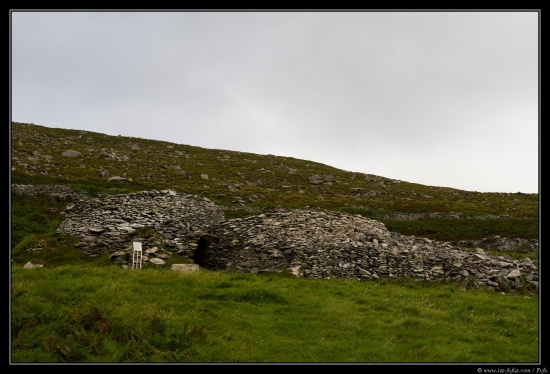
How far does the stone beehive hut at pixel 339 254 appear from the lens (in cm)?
2328

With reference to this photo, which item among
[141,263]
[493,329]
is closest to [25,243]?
[141,263]

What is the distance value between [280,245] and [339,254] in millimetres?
3702

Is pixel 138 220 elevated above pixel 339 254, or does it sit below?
above

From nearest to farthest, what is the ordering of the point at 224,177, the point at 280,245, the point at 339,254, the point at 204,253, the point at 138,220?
the point at 339,254
the point at 280,245
the point at 138,220
the point at 204,253
the point at 224,177

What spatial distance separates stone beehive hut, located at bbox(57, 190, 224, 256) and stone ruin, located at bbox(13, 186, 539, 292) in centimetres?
6

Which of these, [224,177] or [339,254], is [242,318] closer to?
[339,254]

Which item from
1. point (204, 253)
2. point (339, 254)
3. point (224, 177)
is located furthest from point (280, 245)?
point (224, 177)

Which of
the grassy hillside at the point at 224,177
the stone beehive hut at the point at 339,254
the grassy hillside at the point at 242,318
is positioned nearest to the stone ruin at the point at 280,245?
the stone beehive hut at the point at 339,254

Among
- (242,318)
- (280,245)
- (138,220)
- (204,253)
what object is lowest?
(242,318)

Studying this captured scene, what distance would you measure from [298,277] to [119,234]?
12.0 m

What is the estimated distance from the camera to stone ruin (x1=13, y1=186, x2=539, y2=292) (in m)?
A: 23.5

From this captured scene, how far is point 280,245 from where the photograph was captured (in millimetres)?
26016

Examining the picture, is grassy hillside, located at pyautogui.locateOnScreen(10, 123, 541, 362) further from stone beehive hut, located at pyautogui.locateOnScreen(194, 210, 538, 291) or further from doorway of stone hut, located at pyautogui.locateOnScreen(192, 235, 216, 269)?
doorway of stone hut, located at pyautogui.locateOnScreen(192, 235, 216, 269)

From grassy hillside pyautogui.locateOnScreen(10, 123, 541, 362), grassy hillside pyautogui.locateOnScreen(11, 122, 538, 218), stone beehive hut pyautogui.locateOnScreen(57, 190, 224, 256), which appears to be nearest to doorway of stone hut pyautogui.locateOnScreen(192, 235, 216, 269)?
stone beehive hut pyautogui.locateOnScreen(57, 190, 224, 256)
